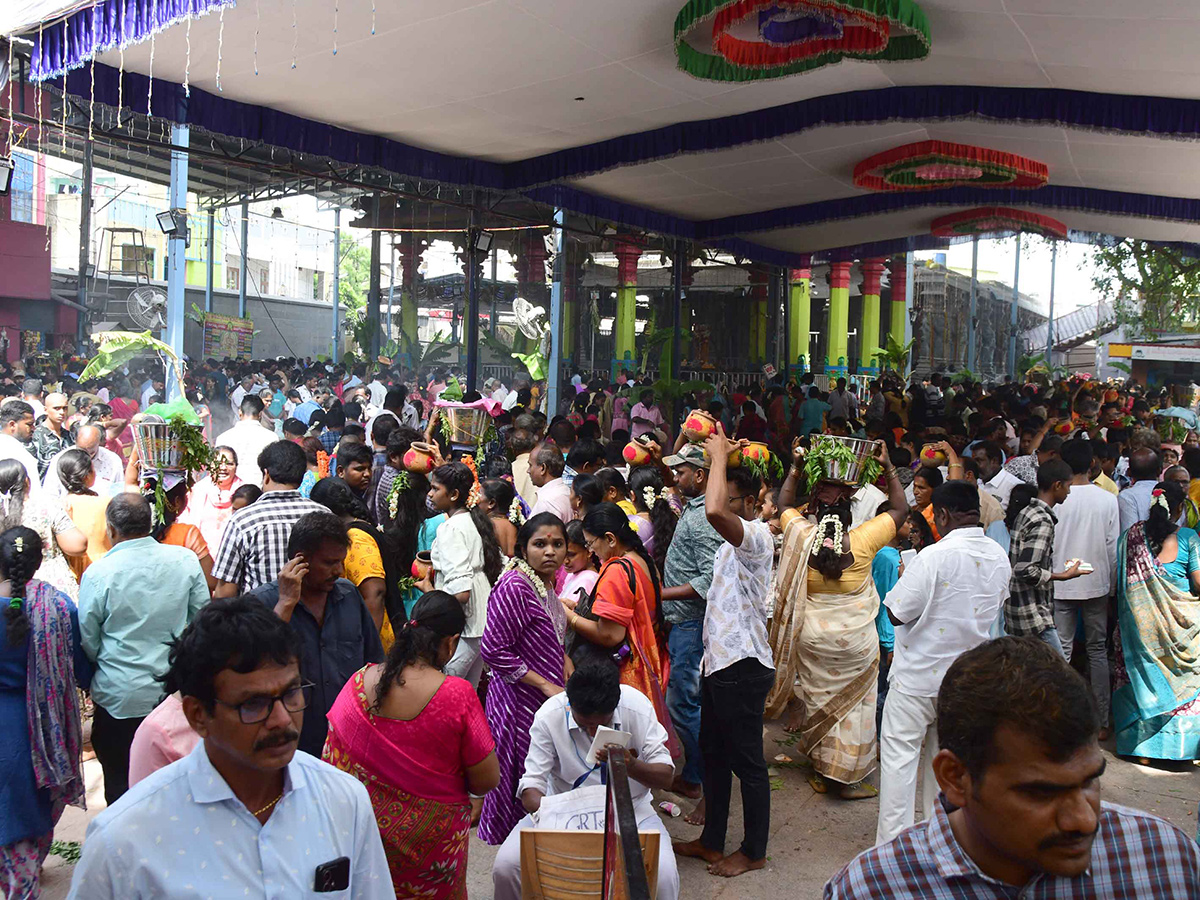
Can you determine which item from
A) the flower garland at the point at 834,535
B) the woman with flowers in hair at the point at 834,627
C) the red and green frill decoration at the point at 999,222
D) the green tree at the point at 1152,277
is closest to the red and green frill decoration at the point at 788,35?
the woman with flowers in hair at the point at 834,627

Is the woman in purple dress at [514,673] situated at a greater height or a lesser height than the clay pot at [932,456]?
lesser

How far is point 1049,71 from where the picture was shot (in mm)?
7680

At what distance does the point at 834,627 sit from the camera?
492 cm

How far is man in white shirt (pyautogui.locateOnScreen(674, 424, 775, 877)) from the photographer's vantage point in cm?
399

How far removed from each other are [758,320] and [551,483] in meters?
15.6

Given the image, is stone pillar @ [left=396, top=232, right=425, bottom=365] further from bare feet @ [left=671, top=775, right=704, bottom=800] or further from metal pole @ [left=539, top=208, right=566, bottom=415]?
bare feet @ [left=671, top=775, right=704, bottom=800]

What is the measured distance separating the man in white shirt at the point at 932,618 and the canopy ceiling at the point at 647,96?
4090 mm

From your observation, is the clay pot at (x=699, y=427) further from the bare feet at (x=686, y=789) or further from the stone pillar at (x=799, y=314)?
the stone pillar at (x=799, y=314)

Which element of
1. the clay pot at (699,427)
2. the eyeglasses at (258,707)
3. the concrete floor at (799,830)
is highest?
the clay pot at (699,427)

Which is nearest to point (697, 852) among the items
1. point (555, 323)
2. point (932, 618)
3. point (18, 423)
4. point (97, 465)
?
point (932, 618)

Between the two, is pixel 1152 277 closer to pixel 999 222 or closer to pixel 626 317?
pixel 999 222

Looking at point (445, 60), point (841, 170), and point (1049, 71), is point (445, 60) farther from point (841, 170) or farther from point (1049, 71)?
point (841, 170)

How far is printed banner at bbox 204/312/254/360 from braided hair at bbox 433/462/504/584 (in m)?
7.24

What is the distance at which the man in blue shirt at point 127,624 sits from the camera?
3547mm
